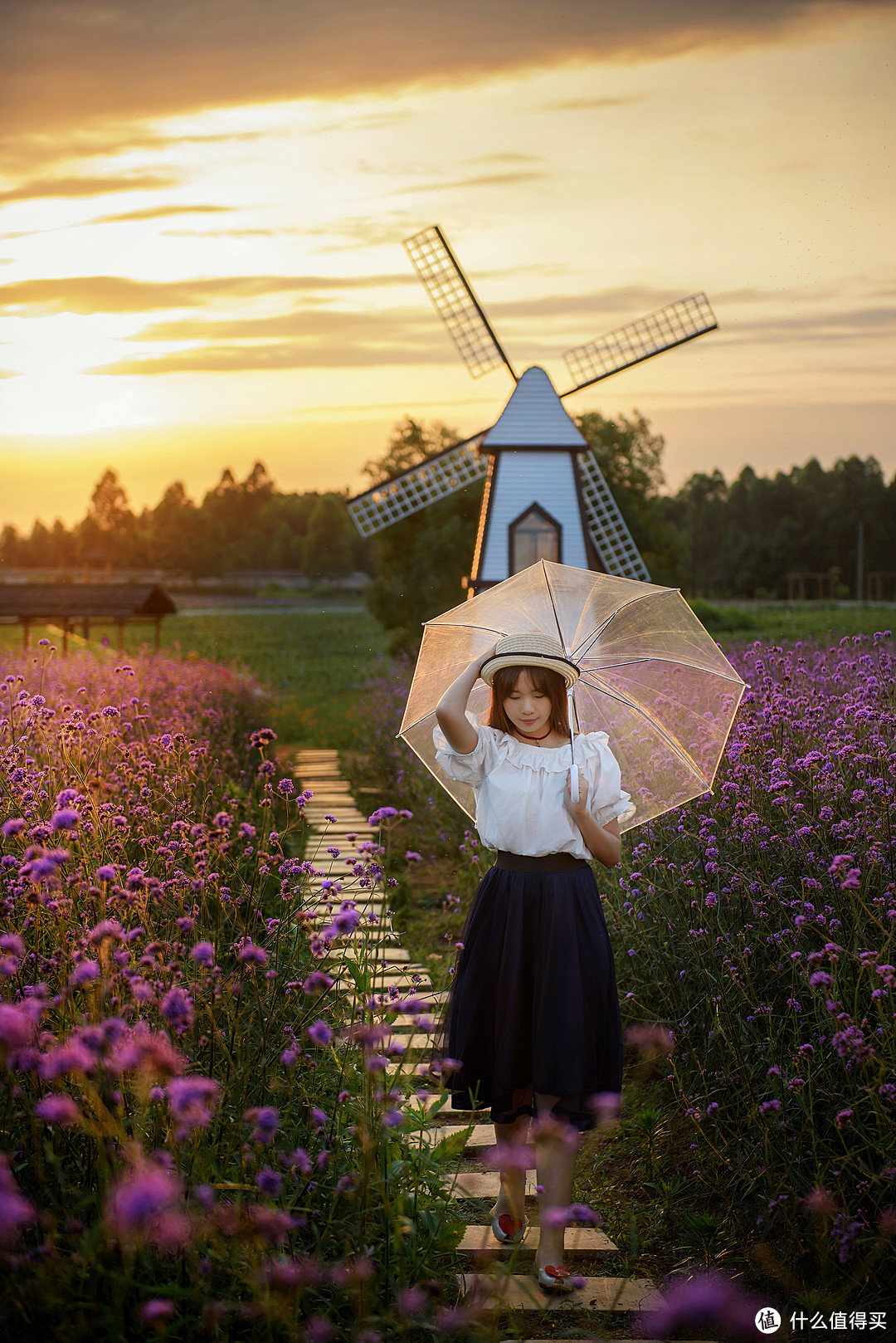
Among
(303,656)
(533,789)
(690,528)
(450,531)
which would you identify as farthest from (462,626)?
(690,528)

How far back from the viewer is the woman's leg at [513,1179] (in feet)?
10.0

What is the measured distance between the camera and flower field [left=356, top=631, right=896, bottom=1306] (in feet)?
9.45

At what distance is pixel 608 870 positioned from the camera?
5.52 m

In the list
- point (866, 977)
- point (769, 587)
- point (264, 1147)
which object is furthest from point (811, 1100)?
point (769, 587)

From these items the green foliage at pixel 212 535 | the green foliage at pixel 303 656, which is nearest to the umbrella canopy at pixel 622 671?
the green foliage at pixel 303 656

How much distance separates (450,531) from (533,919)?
850 inches

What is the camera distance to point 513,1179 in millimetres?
3129

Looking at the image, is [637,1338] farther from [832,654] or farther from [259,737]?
[832,654]

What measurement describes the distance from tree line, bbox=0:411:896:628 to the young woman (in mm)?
20258

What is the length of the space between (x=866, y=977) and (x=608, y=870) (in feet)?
7.71

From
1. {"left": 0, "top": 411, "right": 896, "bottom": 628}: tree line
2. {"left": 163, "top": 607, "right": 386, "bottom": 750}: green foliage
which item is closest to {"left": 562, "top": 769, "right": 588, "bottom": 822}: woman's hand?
{"left": 163, "top": 607, "right": 386, "bottom": 750}: green foliage

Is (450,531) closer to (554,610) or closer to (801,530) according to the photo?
(554,610)

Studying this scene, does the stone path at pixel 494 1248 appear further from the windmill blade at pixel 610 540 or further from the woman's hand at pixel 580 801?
the windmill blade at pixel 610 540

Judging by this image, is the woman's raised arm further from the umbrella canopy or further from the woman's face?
the umbrella canopy
